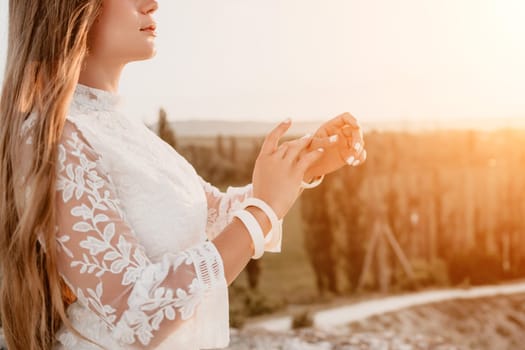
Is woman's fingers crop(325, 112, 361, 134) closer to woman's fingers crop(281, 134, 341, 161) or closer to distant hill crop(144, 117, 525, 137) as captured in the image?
woman's fingers crop(281, 134, 341, 161)

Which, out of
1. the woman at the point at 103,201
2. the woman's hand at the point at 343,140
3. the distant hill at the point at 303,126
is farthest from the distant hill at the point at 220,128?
the woman at the point at 103,201

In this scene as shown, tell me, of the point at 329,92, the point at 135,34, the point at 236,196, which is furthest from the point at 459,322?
the point at 135,34

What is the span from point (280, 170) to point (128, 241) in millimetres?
255

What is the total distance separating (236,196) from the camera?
1421 millimetres

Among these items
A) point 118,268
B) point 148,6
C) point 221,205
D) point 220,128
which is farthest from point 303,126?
point 118,268

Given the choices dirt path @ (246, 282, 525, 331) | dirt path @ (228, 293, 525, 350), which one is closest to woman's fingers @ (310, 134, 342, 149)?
dirt path @ (228, 293, 525, 350)

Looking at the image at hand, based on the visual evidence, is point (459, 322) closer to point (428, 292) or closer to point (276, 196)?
point (428, 292)

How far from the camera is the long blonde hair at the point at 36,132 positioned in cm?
95

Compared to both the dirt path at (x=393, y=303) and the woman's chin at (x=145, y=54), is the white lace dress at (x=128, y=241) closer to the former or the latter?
the woman's chin at (x=145, y=54)

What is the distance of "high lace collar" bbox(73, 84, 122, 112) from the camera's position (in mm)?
1123

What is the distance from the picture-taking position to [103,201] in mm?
936

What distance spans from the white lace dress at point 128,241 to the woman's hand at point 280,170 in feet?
0.41

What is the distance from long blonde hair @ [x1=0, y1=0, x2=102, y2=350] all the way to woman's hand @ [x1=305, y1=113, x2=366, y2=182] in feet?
1.44

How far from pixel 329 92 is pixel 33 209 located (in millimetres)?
4726
